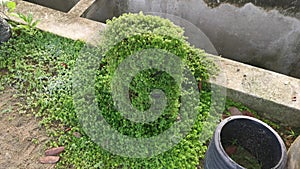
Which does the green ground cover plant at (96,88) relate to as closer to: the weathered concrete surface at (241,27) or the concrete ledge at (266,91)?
the concrete ledge at (266,91)

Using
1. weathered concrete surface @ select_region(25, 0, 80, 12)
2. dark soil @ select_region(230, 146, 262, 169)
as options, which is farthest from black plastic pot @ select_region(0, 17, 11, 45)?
dark soil @ select_region(230, 146, 262, 169)

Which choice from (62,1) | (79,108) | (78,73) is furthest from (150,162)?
(62,1)

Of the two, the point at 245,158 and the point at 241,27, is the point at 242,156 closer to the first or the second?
the point at 245,158

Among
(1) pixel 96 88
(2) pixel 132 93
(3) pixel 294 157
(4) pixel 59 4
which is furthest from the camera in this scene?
(4) pixel 59 4

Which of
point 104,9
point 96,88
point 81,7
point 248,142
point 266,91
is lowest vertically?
point 248,142

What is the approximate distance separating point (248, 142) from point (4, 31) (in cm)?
277

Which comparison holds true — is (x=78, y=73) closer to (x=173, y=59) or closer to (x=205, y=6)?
(x=173, y=59)

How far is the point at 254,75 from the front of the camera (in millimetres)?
3000

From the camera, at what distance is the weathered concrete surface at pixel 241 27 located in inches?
157

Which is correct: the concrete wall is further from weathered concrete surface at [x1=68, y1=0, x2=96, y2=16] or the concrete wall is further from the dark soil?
the dark soil

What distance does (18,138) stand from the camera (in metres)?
2.80

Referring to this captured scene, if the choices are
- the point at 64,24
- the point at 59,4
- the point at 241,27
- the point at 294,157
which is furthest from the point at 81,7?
A: the point at 294,157

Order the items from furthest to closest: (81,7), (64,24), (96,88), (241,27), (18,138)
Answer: (241,27) → (81,7) → (64,24) → (96,88) → (18,138)

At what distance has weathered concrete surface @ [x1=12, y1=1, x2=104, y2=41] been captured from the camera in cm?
350
